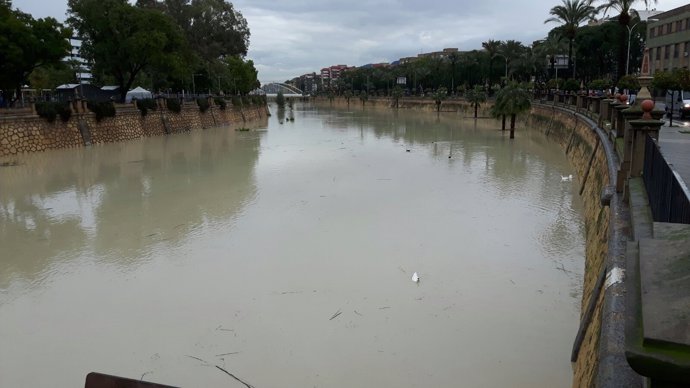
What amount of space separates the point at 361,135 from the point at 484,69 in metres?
52.8

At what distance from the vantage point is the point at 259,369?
28.6 ft

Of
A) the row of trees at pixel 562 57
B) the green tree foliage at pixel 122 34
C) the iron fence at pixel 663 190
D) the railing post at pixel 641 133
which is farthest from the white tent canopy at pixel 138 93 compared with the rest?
the iron fence at pixel 663 190

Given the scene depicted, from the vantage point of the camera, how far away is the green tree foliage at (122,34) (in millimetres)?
42750

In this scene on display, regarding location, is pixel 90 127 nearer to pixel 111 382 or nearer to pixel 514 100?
pixel 514 100

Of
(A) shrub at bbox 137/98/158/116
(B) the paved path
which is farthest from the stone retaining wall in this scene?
(A) shrub at bbox 137/98/158/116

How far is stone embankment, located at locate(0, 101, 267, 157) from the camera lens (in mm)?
32969

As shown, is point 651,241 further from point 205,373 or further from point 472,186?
point 472,186

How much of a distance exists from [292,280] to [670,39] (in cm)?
6413

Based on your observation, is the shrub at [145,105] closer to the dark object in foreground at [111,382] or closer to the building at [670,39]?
the dark object in foreground at [111,382]

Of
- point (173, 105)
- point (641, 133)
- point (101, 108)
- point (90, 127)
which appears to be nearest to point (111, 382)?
point (641, 133)

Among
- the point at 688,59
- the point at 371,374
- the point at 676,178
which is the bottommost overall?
the point at 371,374

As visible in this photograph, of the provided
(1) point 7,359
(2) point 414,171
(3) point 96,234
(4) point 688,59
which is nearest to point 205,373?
(1) point 7,359

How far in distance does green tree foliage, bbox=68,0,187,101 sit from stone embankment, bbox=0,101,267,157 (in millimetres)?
4336

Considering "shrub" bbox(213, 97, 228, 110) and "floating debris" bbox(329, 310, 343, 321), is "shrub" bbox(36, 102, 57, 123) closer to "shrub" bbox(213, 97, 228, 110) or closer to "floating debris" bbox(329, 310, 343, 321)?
"shrub" bbox(213, 97, 228, 110)
